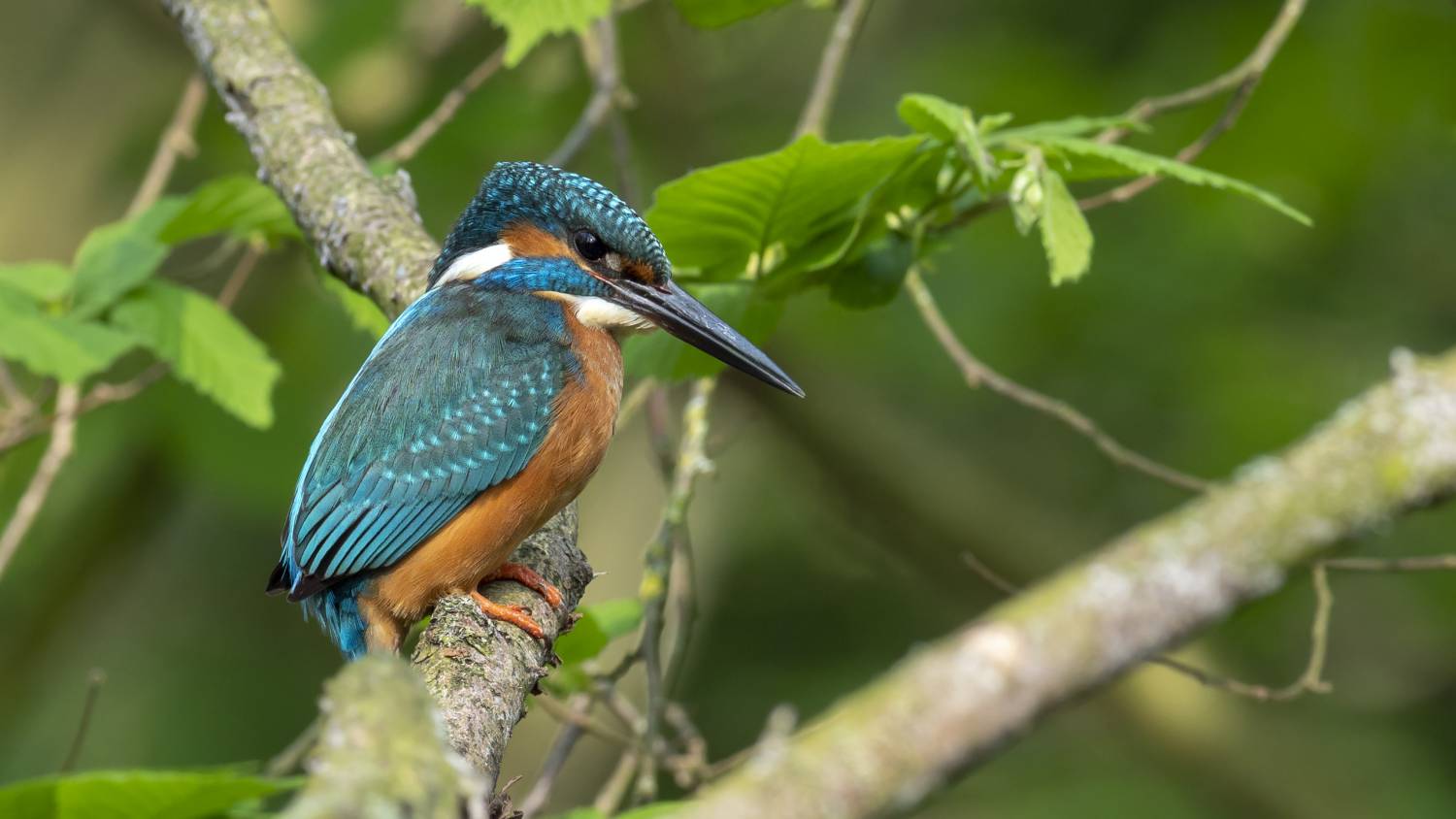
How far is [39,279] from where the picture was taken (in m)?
3.07

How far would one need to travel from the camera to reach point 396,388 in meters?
2.91

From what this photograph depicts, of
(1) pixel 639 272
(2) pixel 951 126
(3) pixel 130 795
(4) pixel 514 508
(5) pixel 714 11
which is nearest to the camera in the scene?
(3) pixel 130 795

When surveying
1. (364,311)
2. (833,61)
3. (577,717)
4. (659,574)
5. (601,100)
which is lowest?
(577,717)

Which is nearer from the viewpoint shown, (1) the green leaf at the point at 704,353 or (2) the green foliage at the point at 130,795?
(2) the green foliage at the point at 130,795

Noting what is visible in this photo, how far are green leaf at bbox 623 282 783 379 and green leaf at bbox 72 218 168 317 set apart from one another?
38.7 inches

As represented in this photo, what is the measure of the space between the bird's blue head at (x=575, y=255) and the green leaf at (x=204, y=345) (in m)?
0.46

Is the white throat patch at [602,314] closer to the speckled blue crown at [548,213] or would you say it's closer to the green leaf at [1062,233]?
the speckled blue crown at [548,213]

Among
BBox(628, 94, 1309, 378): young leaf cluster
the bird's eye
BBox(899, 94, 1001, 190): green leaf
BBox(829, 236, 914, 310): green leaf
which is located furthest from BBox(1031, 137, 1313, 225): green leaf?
the bird's eye

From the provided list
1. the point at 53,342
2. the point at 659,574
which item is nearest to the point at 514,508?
the point at 659,574

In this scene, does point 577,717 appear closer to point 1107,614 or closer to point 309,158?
point 309,158

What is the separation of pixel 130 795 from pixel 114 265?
1.43 meters

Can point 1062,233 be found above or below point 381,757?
above

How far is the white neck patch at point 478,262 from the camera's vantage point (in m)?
3.06

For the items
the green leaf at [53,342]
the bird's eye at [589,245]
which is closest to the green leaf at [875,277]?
the bird's eye at [589,245]
